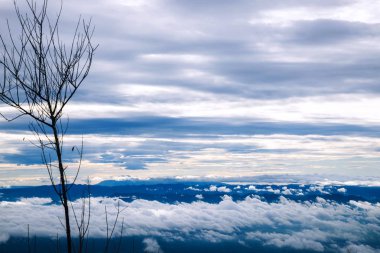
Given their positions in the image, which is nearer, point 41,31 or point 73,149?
point 73,149

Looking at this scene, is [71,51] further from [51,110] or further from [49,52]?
[51,110]

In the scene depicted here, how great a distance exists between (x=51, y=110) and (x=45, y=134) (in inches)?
20.9

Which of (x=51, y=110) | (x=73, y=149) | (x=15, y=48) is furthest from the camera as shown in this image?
(x=15, y=48)

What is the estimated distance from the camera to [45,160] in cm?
812

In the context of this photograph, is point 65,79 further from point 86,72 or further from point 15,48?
point 15,48

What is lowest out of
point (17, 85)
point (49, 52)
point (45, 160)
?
point (45, 160)

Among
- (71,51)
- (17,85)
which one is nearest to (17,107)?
(17,85)

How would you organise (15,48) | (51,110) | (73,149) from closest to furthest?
(73,149) → (51,110) → (15,48)

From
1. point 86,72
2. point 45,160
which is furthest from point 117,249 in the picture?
point 86,72

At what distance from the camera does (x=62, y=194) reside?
7887 mm

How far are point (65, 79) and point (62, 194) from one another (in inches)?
85.5

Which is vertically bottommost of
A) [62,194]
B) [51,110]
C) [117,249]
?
[117,249]

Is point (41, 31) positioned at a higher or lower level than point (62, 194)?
higher

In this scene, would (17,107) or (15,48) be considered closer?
(17,107)
